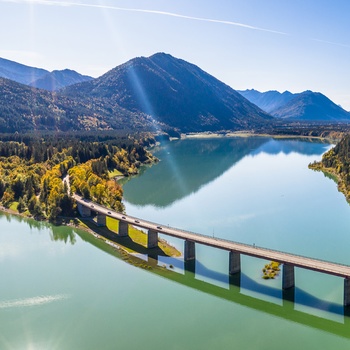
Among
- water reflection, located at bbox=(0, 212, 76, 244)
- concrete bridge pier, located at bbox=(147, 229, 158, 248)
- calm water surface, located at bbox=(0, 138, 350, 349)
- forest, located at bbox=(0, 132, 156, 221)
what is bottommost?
calm water surface, located at bbox=(0, 138, 350, 349)

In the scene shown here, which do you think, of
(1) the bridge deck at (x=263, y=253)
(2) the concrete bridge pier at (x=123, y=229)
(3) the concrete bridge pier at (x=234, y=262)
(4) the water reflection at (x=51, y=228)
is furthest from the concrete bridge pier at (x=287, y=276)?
(4) the water reflection at (x=51, y=228)

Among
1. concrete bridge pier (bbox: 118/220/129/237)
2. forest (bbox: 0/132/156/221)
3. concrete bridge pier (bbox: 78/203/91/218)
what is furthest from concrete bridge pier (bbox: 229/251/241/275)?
forest (bbox: 0/132/156/221)

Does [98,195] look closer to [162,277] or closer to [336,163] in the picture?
[162,277]

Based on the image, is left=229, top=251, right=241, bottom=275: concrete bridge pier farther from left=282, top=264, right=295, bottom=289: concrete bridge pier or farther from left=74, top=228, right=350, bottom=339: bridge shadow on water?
left=282, top=264, right=295, bottom=289: concrete bridge pier

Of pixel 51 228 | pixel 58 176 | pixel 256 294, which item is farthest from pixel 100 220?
→ pixel 58 176

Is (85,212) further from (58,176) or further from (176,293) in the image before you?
(176,293)

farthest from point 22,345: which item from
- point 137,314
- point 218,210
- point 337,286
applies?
point 218,210
